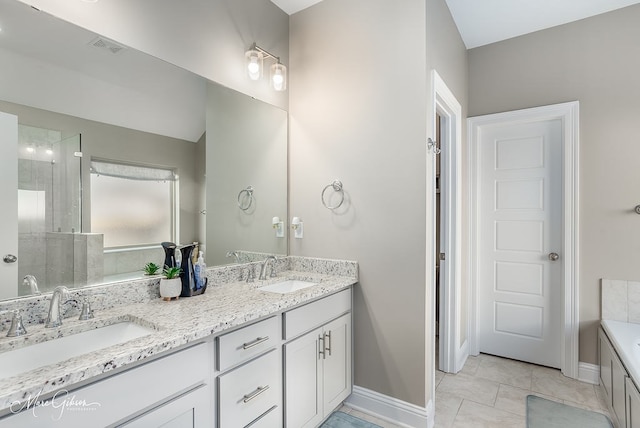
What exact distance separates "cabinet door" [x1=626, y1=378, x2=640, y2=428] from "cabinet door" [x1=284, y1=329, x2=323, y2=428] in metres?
1.59

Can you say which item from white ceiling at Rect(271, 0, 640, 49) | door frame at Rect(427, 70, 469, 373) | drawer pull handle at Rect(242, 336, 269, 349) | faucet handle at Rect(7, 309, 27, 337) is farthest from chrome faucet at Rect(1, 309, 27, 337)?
door frame at Rect(427, 70, 469, 373)

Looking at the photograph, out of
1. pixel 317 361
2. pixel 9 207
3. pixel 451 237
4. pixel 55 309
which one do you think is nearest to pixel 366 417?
pixel 317 361

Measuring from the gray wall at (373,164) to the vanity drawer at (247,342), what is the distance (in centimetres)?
81

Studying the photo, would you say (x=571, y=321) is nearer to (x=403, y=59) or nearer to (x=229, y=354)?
(x=403, y=59)

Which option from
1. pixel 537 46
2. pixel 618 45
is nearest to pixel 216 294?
pixel 537 46

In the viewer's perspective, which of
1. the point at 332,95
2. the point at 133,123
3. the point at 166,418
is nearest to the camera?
the point at 166,418

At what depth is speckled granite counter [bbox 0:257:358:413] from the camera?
0.88 m

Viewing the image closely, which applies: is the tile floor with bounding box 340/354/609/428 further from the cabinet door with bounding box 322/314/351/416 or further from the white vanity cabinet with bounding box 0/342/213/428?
the white vanity cabinet with bounding box 0/342/213/428

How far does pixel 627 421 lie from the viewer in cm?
179

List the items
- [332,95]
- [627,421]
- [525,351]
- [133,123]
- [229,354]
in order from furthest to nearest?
[525,351], [332,95], [627,421], [133,123], [229,354]

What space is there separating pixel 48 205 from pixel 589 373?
3.68m

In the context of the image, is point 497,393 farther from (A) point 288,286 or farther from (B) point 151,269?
(B) point 151,269

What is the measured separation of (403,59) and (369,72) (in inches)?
9.2

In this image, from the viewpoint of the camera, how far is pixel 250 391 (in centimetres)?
147
